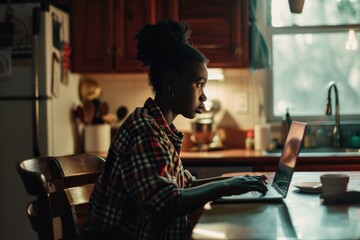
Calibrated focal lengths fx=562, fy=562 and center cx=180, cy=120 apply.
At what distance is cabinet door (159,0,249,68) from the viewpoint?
11.5ft

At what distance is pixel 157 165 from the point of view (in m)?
1.46

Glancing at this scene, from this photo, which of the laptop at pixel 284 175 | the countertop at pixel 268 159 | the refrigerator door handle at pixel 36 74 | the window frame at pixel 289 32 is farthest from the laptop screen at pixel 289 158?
the window frame at pixel 289 32

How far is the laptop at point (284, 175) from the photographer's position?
5.29 ft

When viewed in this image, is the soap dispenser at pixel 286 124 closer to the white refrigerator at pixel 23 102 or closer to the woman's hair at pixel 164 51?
the white refrigerator at pixel 23 102

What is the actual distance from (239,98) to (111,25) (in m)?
Result: 0.99

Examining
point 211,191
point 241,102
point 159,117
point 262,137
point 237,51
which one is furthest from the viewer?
point 241,102

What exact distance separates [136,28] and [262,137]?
3.50 feet

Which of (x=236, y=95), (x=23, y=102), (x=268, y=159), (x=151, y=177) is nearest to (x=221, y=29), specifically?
(x=236, y=95)

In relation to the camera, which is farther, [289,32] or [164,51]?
[289,32]

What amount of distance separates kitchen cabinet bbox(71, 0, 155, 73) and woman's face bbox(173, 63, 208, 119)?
1861 millimetres

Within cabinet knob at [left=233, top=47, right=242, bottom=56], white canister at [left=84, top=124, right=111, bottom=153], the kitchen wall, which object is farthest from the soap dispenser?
white canister at [left=84, top=124, right=111, bottom=153]

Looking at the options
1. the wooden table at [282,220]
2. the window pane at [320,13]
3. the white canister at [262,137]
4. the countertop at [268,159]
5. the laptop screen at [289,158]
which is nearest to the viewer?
the wooden table at [282,220]

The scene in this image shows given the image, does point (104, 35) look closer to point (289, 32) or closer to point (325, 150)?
point (289, 32)

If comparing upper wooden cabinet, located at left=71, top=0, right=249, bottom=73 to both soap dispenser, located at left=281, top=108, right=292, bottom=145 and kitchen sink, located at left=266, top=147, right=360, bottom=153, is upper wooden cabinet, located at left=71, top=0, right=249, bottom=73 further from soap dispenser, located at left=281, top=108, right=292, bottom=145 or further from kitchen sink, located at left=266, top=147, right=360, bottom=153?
kitchen sink, located at left=266, top=147, right=360, bottom=153
